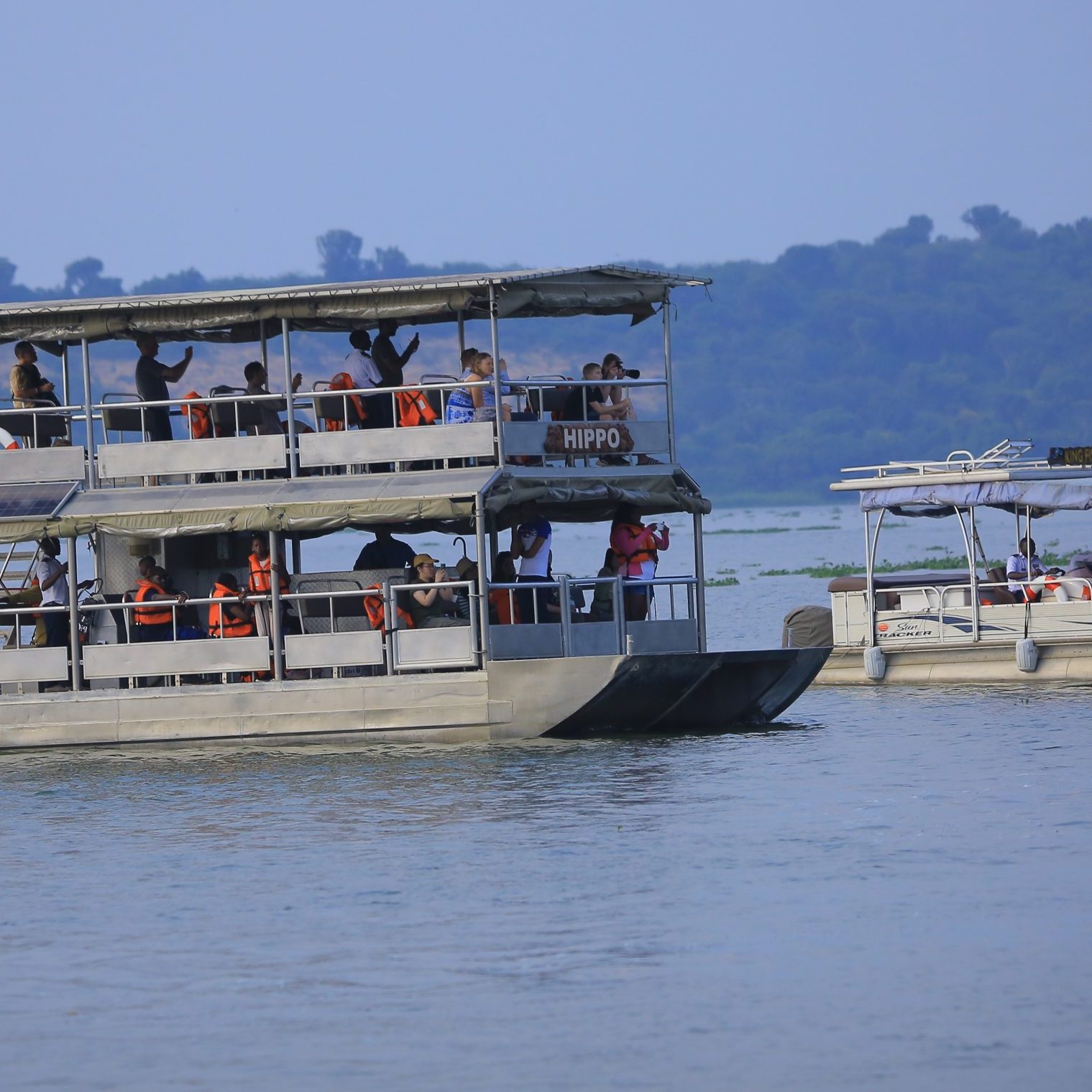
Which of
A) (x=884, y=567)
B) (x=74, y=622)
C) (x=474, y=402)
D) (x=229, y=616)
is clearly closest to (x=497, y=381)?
(x=474, y=402)

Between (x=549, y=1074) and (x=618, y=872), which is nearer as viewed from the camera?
(x=549, y=1074)

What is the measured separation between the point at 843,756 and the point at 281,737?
5.52 meters

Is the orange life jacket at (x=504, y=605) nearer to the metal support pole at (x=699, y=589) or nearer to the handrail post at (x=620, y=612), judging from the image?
the handrail post at (x=620, y=612)

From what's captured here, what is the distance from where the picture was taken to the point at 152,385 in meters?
21.2

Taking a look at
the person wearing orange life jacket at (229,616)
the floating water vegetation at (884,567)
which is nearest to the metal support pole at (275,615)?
the person wearing orange life jacket at (229,616)

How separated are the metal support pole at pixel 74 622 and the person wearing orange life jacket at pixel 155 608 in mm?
598

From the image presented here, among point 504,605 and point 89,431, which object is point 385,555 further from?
point 89,431

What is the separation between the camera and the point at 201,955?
1213 centimetres

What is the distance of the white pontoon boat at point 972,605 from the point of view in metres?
26.3

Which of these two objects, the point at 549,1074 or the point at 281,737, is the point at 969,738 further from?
the point at 549,1074

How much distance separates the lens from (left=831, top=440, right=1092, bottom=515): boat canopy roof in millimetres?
26703

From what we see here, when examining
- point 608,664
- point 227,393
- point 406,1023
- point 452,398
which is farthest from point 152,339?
point 406,1023

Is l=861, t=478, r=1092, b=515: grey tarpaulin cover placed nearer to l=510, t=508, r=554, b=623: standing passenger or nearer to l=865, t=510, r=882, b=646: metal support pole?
l=865, t=510, r=882, b=646: metal support pole

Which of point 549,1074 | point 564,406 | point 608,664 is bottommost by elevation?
point 549,1074
